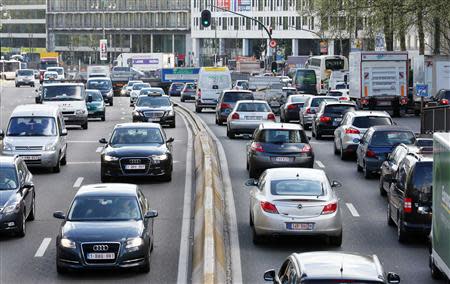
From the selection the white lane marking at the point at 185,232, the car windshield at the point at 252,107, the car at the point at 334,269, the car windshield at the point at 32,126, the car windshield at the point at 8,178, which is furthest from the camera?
the car windshield at the point at 252,107

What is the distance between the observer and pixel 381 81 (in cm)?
6425

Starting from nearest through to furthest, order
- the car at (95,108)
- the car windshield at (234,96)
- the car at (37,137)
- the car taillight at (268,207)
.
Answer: the car taillight at (268,207) → the car at (37,137) → the car windshield at (234,96) → the car at (95,108)

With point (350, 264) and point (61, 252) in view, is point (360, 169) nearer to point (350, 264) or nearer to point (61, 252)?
point (61, 252)

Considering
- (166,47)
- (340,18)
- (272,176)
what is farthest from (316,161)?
(166,47)

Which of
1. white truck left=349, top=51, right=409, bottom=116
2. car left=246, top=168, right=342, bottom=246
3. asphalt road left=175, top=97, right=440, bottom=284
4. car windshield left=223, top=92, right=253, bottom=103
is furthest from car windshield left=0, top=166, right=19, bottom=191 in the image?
white truck left=349, top=51, right=409, bottom=116

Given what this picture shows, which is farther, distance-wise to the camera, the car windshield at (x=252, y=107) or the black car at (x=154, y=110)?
the black car at (x=154, y=110)

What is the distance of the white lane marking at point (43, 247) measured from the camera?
67.7 feet

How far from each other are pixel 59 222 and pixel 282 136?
845 centimetres

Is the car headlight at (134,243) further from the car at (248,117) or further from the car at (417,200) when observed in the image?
the car at (248,117)

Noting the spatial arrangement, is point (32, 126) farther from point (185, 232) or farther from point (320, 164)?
point (185, 232)

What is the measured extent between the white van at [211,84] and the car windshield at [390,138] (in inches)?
1367

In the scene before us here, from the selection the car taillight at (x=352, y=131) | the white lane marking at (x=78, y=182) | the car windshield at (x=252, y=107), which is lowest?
the white lane marking at (x=78, y=182)

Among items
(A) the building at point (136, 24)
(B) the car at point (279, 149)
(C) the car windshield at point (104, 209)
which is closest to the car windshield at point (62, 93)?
(B) the car at point (279, 149)

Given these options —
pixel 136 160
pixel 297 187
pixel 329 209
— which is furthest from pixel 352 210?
pixel 136 160
